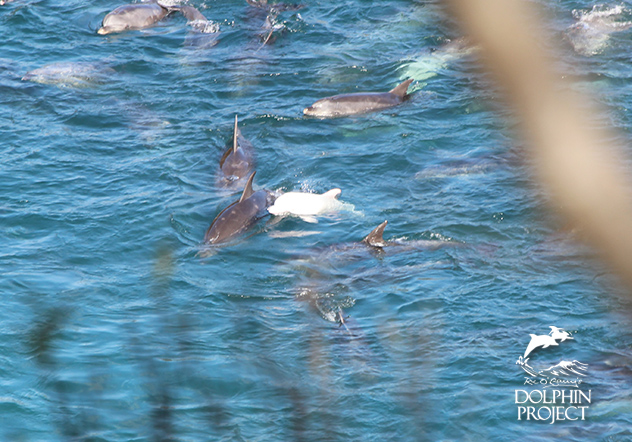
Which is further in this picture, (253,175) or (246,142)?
(246,142)

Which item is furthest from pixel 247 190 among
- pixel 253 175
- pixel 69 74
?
pixel 69 74

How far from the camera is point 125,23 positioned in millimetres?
15867

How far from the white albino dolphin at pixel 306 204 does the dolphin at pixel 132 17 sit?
7.77 meters

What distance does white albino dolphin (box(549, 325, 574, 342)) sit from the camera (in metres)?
7.50

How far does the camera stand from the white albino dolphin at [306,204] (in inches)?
387

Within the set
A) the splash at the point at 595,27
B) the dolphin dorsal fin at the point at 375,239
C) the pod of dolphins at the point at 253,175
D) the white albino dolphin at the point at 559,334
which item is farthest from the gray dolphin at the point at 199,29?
the white albino dolphin at the point at 559,334

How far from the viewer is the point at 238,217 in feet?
30.8

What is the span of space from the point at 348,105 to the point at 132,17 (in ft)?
20.2

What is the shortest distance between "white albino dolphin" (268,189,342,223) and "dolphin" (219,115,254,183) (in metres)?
0.97

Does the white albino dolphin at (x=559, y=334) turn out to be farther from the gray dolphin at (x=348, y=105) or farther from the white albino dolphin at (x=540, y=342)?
the gray dolphin at (x=348, y=105)

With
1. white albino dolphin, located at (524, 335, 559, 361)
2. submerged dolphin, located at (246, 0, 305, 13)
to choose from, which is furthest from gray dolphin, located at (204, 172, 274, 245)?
submerged dolphin, located at (246, 0, 305, 13)

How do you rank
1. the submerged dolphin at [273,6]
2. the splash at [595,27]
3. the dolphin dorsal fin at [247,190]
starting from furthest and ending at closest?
the submerged dolphin at [273,6]
the splash at [595,27]
the dolphin dorsal fin at [247,190]

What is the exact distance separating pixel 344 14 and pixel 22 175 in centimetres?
912

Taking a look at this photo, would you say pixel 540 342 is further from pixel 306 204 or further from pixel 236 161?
pixel 236 161
